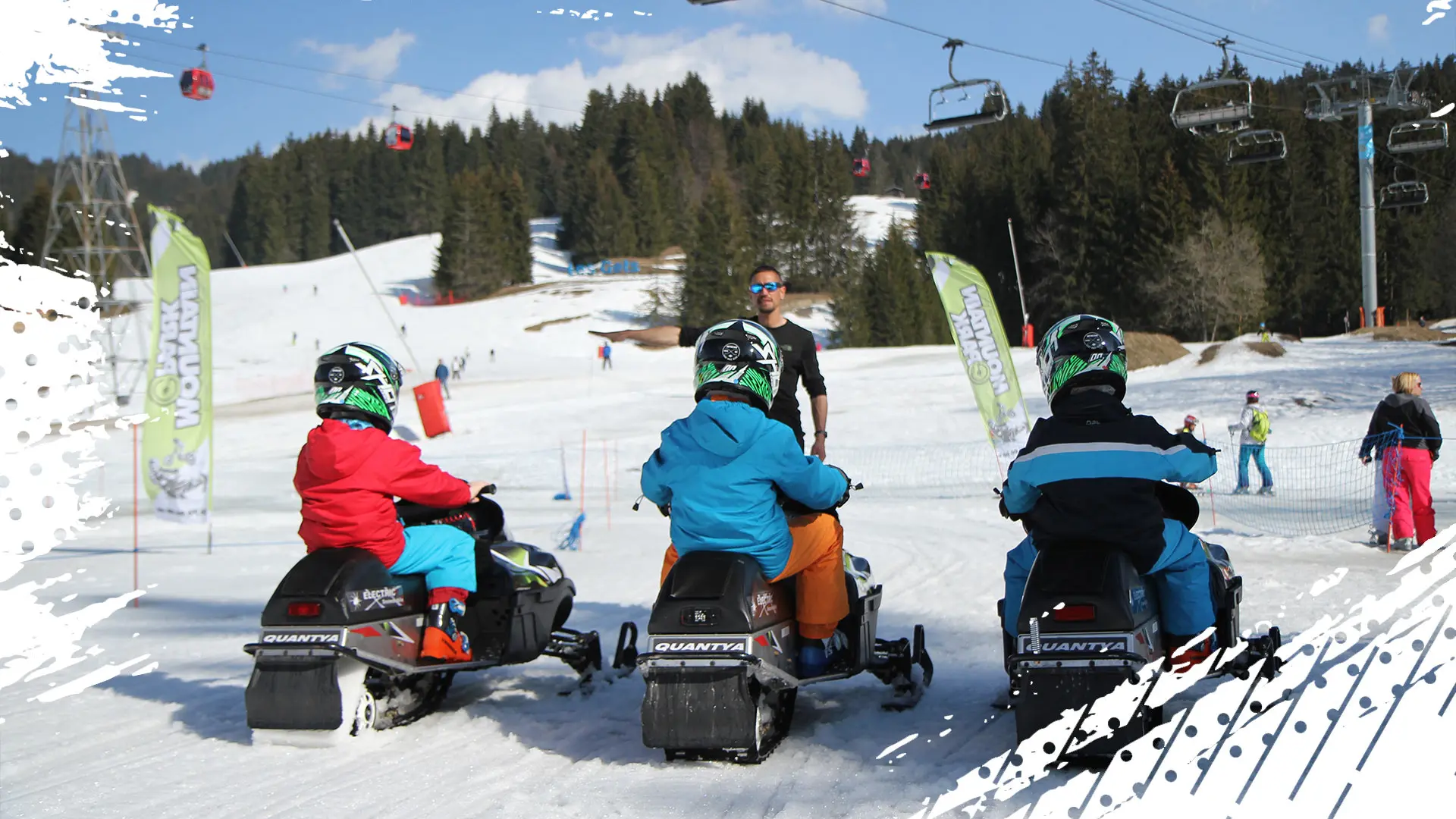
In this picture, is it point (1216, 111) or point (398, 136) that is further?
point (398, 136)

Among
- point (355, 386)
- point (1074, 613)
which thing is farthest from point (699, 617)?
point (355, 386)

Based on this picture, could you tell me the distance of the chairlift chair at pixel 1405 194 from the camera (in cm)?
3275

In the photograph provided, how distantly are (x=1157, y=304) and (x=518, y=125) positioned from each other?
376ft

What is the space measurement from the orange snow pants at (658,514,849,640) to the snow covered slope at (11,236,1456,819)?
0.50 metres

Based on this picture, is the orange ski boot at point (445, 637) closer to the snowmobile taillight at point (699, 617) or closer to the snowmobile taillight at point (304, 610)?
the snowmobile taillight at point (304, 610)

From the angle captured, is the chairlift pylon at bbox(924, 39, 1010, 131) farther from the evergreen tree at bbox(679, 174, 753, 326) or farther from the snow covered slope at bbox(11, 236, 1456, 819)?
the evergreen tree at bbox(679, 174, 753, 326)

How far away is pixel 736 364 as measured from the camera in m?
4.91

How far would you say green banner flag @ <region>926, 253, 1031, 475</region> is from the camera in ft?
39.1

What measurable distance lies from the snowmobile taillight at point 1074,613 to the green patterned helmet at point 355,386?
Result: 3.12 m

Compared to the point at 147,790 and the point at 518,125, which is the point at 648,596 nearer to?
the point at 147,790

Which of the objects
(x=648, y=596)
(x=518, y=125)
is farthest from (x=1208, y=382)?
(x=518, y=125)

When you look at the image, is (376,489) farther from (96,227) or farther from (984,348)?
(96,227)

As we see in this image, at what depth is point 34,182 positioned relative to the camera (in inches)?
1601

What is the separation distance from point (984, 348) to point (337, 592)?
844 cm
